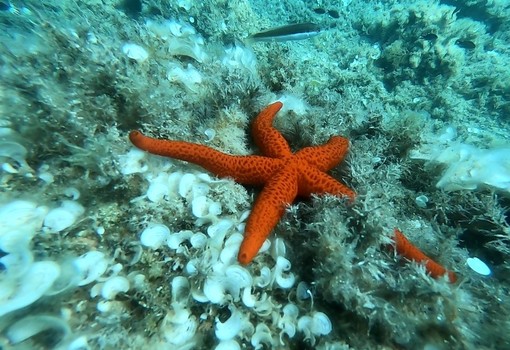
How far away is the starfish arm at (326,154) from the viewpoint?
341 cm

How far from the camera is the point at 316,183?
3.17m

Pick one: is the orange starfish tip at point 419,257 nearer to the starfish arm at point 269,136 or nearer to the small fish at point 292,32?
the starfish arm at point 269,136

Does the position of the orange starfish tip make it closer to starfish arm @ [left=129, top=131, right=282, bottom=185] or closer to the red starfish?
the red starfish

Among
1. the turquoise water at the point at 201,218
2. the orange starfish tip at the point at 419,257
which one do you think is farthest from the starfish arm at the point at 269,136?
the orange starfish tip at the point at 419,257

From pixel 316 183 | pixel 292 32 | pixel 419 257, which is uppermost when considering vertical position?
pixel 292 32

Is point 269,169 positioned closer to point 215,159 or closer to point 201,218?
point 215,159

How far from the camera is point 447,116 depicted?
7.96 meters

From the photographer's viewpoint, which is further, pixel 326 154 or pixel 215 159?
pixel 326 154

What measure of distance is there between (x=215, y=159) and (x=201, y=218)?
2.13 feet

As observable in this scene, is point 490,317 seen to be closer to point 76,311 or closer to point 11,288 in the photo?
point 76,311

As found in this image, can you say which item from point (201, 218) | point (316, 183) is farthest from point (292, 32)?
point (201, 218)

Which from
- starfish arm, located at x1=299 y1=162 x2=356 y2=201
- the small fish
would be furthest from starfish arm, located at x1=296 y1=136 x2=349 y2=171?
the small fish

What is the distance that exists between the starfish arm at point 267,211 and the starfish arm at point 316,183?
0.10 meters

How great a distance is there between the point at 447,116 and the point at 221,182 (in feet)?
24.8
